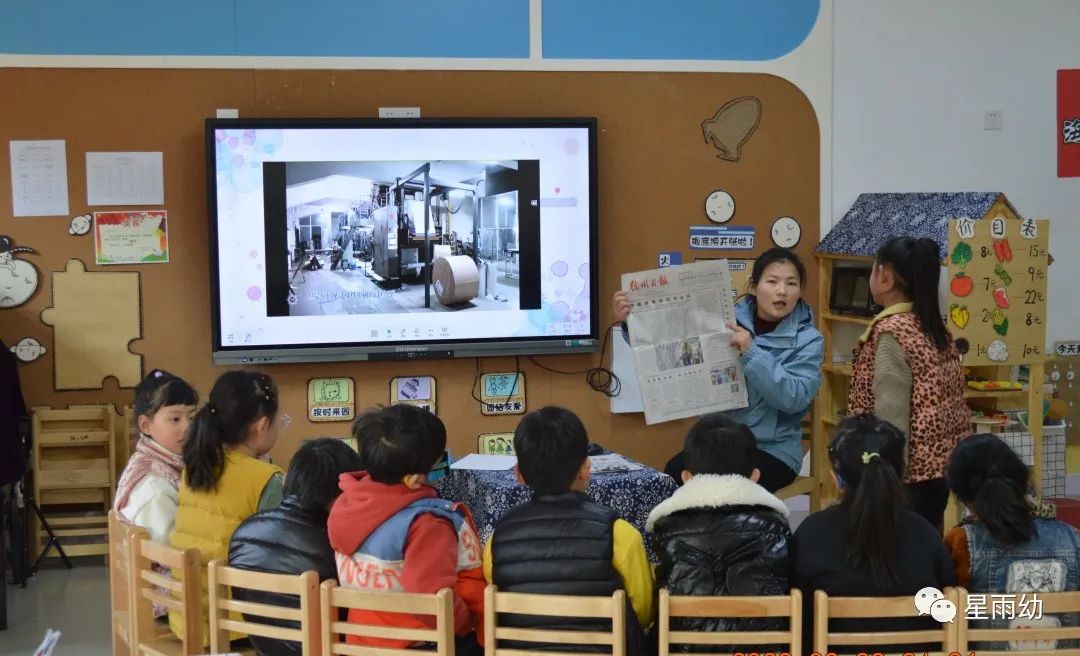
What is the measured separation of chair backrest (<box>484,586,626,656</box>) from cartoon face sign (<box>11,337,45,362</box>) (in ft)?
11.3

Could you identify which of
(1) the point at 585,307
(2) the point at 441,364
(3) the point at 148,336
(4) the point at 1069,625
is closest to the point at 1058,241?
(1) the point at 585,307

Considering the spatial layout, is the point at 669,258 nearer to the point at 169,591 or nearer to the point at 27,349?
the point at 27,349

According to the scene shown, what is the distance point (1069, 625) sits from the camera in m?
2.53

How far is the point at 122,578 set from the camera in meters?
3.19

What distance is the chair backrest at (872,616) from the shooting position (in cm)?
234

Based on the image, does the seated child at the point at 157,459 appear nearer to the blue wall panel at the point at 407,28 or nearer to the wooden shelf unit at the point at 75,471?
the wooden shelf unit at the point at 75,471

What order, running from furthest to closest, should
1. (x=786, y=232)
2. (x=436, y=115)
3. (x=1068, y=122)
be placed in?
(x=1068, y=122), (x=786, y=232), (x=436, y=115)

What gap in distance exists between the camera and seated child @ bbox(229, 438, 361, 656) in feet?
8.71

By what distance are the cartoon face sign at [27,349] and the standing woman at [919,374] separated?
3654mm

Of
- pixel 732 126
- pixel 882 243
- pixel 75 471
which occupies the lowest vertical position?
pixel 75 471

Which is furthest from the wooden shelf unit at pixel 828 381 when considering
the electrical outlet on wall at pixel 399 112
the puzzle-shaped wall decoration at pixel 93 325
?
the puzzle-shaped wall decoration at pixel 93 325

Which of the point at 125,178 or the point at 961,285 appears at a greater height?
the point at 125,178

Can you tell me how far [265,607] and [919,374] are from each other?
1906 mm

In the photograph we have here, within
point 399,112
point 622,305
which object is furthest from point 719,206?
point 622,305
